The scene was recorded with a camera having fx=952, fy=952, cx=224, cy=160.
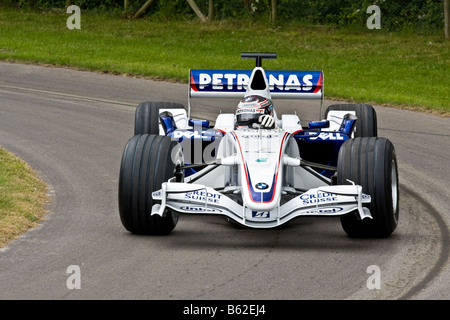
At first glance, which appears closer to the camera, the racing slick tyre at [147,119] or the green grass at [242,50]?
the racing slick tyre at [147,119]

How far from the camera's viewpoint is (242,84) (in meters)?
12.3

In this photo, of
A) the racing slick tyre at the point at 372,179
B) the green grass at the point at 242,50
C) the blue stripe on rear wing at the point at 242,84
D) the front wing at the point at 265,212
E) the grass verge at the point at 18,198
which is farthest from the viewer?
the green grass at the point at 242,50

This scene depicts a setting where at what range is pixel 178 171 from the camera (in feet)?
32.4

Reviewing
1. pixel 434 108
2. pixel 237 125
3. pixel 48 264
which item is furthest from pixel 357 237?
pixel 434 108

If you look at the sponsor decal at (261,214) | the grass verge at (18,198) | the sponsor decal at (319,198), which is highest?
the sponsor decal at (319,198)

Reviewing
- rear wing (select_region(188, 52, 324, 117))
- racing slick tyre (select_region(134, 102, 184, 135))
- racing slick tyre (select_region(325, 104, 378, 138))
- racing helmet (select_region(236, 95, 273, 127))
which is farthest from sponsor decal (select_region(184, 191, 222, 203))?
racing slick tyre (select_region(325, 104, 378, 138))

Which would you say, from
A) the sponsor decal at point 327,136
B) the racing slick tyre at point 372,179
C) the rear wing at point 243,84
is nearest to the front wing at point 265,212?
the racing slick tyre at point 372,179

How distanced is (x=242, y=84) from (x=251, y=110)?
1972mm

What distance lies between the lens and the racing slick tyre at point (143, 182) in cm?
918

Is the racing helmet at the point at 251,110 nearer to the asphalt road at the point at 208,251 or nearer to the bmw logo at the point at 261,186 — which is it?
the asphalt road at the point at 208,251

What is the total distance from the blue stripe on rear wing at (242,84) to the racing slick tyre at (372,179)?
2967 millimetres

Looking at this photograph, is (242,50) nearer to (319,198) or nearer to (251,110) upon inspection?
(251,110)

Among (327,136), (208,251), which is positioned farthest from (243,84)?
(208,251)
